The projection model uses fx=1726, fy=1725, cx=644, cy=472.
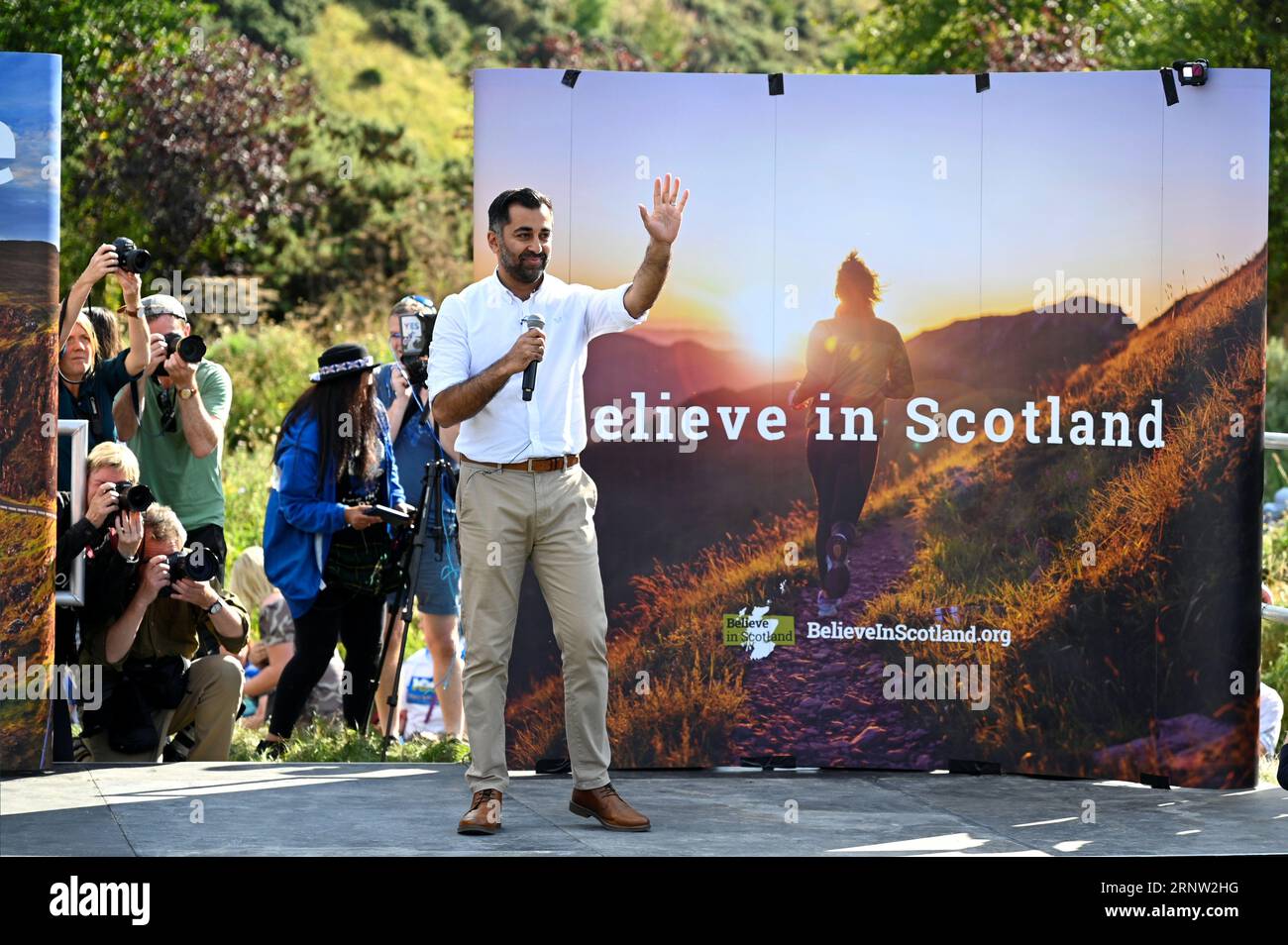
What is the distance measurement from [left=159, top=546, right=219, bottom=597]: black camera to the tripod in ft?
2.89

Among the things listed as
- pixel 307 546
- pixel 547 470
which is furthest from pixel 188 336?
pixel 547 470

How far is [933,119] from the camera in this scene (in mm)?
6422

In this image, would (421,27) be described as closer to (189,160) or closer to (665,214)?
A: (189,160)

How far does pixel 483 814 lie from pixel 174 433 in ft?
8.79

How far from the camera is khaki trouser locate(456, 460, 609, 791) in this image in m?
5.45

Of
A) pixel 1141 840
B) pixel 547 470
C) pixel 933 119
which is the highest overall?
pixel 933 119

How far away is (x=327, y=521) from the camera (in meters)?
7.09

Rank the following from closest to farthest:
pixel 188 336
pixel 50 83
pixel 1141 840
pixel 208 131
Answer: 1. pixel 1141 840
2. pixel 50 83
3. pixel 188 336
4. pixel 208 131

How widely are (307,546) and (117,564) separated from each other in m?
0.86

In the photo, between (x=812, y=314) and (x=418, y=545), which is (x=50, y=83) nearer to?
(x=418, y=545)

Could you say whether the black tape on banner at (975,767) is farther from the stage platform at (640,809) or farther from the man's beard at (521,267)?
the man's beard at (521,267)

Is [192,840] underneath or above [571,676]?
underneath

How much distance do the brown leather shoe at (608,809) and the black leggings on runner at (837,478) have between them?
140 centimetres

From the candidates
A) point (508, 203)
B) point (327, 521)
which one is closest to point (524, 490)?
point (508, 203)
